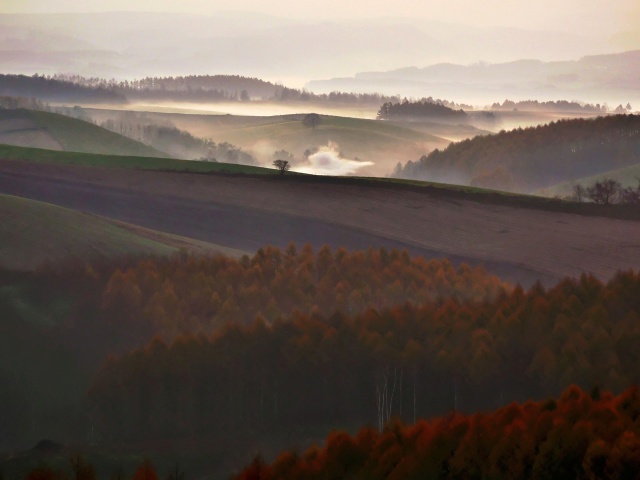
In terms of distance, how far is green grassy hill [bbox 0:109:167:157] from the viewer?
15941 centimetres

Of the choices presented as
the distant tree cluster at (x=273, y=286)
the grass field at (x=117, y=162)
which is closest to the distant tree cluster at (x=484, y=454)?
the distant tree cluster at (x=273, y=286)

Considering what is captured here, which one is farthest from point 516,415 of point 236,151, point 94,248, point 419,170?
point 236,151

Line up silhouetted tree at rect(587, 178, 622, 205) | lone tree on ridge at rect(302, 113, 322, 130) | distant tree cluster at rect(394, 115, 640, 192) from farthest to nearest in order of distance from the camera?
lone tree on ridge at rect(302, 113, 322, 130) → distant tree cluster at rect(394, 115, 640, 192) → silhouetted tree at rect(587, 178, 622, 205)

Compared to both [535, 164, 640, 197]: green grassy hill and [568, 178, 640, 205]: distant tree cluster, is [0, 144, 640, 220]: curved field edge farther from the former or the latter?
[535, 164, 640, 197]: green grassy hill

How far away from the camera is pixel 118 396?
6644 centimetres

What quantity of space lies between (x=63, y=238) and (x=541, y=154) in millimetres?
111007

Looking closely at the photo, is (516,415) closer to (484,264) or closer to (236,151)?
(484,264)

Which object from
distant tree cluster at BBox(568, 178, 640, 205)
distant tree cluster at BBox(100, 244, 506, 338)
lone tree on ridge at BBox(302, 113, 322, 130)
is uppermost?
lone tree on ridge at BBox(302, 113, 322, 130)

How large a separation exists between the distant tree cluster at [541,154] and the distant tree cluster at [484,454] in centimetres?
11360

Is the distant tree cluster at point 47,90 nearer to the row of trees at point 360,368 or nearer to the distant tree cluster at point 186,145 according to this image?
the distant tree cluster at point 186,145

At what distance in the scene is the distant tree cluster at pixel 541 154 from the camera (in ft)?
579

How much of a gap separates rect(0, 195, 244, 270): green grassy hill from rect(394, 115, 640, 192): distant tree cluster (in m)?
81.4

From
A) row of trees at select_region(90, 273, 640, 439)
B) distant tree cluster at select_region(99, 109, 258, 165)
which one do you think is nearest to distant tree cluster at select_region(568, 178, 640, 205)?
row of trees at select_region(90, 273, 640, 439)

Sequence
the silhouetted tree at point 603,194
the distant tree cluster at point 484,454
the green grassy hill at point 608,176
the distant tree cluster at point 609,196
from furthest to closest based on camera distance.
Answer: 1. the green grassy hill at point 608,176
2. the silhouetted tree at point 603,194
3. the distant tree cluster at point 609,196
4. the distant tree cluster at point 484,454
